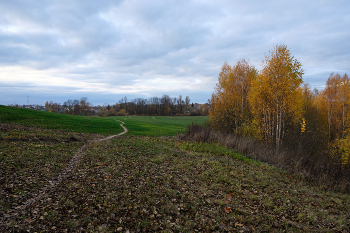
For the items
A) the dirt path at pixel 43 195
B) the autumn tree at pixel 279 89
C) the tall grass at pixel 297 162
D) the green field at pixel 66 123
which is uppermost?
the autumn tree at pixel 279 89

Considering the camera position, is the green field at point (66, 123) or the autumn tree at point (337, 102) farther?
the autumn tree at point (337, 102)

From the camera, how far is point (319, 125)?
33.7 metres

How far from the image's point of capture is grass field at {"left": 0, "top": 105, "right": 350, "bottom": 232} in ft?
19.1

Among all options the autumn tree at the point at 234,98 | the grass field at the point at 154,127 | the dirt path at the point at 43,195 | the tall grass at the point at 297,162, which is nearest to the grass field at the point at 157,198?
the dirt path at the point at 43,195

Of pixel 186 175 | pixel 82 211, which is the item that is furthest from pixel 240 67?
pixel 82 211

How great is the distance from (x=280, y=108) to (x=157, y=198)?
696 inches

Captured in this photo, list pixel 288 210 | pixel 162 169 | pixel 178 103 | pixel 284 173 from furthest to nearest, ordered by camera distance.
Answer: pixel 178 103 → pixel 284 173 → pixel 162 169 → pixel 288 210

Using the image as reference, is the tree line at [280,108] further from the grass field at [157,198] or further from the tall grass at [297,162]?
the grass field at [157,198]

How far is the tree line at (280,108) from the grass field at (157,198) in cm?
1066

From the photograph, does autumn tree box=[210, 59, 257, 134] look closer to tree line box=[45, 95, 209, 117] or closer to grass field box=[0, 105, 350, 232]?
grass field box=[0, 105, 350, 232]

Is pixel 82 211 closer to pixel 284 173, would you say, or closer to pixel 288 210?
pixel 288 210

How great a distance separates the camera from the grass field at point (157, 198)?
5.83 meters

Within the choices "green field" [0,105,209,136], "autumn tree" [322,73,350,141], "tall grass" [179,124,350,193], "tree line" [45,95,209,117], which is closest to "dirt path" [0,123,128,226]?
"tall grass" [179,124,350,193]

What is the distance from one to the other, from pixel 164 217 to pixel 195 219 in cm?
115
